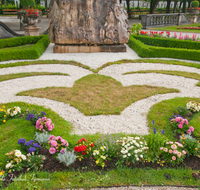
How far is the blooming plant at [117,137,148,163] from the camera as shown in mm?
3716

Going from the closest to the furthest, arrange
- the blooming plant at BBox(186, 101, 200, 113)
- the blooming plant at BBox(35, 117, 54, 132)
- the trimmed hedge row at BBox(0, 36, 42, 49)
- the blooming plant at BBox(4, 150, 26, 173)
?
1. the blooming plant at BBox(4, 150, 26, 173)
2. the blooming plant at BBox(35, 117, 54, 132)
3. the blooming plant at BBox(186, 101, 200, 113)
4. the trimmed hedge row at BBox(0, 36, 42, 49)

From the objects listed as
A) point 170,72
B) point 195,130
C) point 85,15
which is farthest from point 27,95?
point 85,15

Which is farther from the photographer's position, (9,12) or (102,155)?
(9,12)

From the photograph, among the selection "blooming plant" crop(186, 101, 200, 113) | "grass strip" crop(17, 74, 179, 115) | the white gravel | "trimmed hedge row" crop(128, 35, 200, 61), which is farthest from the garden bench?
"blooming plant" crop(186, 101, 200, 113)

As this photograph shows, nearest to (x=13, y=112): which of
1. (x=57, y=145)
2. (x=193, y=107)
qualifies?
(x=57, y=145)

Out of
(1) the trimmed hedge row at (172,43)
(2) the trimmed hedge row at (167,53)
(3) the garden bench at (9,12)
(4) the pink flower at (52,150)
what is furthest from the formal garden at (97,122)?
(3) the garden bench at (9,12)

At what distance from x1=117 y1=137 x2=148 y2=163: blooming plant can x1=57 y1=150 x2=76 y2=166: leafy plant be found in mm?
857

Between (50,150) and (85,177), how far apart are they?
803 mm

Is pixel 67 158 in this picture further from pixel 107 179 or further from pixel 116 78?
pixel 116 78

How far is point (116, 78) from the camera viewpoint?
27.2 ft

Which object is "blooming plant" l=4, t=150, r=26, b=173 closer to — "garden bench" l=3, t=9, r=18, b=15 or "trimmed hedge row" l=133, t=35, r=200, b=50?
"trimmed hedge row" l=133, t=35, r=200, b=50

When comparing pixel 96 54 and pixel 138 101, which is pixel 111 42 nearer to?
pixel 96 54

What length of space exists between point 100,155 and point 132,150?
58cm

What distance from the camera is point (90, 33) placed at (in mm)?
11453
